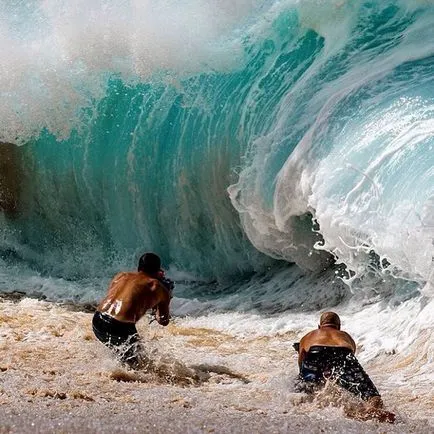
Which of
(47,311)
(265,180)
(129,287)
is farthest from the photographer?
(265,180)

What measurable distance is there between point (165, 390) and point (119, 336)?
71 centimetres

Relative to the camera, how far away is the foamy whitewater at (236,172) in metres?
6.87

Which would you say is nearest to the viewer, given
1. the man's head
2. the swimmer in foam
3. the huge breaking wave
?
the swimmer in foam

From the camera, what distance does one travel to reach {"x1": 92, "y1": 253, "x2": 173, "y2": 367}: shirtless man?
5758mm

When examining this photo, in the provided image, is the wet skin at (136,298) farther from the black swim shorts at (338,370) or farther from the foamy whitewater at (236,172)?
the black swim shorts at (338,370)

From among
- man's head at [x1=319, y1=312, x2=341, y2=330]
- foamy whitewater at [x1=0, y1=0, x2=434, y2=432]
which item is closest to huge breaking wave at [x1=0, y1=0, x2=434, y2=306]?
foamy whitewater at [x1=0, y1=0, x2=434, y2=432]

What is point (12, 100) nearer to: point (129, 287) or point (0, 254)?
point (0, 254)

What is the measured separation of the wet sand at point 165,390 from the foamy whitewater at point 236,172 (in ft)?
0.16

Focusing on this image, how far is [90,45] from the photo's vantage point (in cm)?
1175

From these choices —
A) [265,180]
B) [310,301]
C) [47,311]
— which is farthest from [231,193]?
[47,311]

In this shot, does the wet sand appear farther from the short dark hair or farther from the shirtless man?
the short dark hair

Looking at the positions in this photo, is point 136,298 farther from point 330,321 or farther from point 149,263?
point 330,321

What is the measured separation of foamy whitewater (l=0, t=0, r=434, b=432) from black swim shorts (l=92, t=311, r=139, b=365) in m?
0.21

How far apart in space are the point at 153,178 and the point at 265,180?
261 cm
